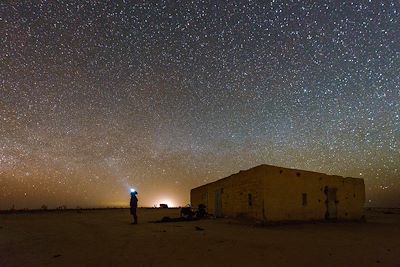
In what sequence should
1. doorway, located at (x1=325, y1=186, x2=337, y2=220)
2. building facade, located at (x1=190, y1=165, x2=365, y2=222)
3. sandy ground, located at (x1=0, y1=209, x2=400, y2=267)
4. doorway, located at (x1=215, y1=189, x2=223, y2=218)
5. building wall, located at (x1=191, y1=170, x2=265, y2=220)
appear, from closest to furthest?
sandy ground, located at (x1=0, y1=209, x2=400, y2=267), building facade, located at (x1=190, y1=165, x2=365, y2=222), building wall, located at (x1=191, y1=170, x2=265, y2=220), doorway, located at (x1=325, y1=186, x2=337, y2=220), doorway, located at (x1=215, y1=189, x2=223, y2=218)

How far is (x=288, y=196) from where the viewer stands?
22656 mm

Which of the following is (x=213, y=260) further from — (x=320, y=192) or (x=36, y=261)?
(x=320, y=192)

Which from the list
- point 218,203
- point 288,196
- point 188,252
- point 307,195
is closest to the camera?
point 188,252

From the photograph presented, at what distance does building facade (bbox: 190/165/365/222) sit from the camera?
21.9m

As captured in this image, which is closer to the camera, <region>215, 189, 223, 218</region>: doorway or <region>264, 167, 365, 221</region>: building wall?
<region>264, 167, 365, 221</region>: building wall

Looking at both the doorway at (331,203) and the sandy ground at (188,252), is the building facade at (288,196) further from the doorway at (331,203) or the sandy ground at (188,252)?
the sandy ground at (188,252)

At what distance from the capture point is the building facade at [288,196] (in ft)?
71.9

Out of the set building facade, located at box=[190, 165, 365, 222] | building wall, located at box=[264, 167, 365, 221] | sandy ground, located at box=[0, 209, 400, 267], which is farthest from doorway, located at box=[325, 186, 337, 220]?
sandy ground, located at box=[0, 209, 400, 267]

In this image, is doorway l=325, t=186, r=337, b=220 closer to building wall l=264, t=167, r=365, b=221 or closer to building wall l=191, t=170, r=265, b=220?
building wall l=264, t=167, r=365, b=221

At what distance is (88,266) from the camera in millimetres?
8359

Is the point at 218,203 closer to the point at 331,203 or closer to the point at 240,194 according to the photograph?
the point at 240,194

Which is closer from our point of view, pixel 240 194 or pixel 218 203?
pixel 240 194

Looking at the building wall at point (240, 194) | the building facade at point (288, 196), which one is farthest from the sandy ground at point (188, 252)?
the building wall at point (240, 194)

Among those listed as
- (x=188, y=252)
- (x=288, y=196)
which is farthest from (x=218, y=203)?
(x=188, y=252)
